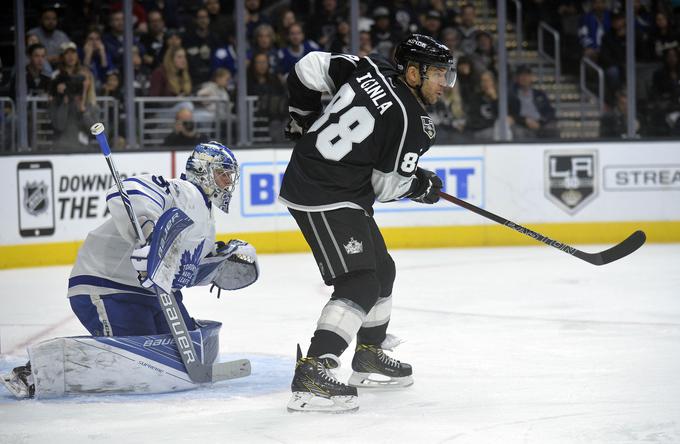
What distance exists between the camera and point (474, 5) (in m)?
10.2

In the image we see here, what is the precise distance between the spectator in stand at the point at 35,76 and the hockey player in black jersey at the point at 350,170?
468 centimetres

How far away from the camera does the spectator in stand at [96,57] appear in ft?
27.2

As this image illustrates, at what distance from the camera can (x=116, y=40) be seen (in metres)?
8.52

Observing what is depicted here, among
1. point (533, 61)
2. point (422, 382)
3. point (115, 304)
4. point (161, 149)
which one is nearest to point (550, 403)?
point (422, 382)

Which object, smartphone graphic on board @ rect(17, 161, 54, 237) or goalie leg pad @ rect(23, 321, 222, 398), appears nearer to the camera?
goalie leg pad @ rect(23, 321, 222, 398)

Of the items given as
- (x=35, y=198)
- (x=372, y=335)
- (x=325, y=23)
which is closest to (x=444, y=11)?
(x=325, y=23)

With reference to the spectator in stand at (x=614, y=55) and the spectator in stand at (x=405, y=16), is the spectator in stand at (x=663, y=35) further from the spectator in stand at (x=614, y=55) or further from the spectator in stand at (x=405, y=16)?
the spectator in stand at (x=405, y=16)

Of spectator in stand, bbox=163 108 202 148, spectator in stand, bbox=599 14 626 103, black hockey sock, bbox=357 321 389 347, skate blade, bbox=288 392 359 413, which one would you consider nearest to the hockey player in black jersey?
skate blade, bbox=288 392 359 413

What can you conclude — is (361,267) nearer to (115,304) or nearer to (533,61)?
(115,304)

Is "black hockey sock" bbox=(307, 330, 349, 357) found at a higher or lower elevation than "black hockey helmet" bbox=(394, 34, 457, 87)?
lower

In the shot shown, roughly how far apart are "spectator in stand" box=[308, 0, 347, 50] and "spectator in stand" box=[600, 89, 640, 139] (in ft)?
7.33

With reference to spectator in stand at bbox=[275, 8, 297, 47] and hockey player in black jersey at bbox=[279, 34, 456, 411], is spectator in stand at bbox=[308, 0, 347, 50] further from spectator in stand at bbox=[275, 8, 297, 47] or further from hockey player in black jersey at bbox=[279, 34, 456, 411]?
hockey player in black jersey at bbox=[279, 34, 456, 411]

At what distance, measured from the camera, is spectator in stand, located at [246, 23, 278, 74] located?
874 centimetres

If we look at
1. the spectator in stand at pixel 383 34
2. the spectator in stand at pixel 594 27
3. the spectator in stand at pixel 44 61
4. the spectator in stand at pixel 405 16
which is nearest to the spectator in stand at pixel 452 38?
the spectator in stand at pixel 405 16
